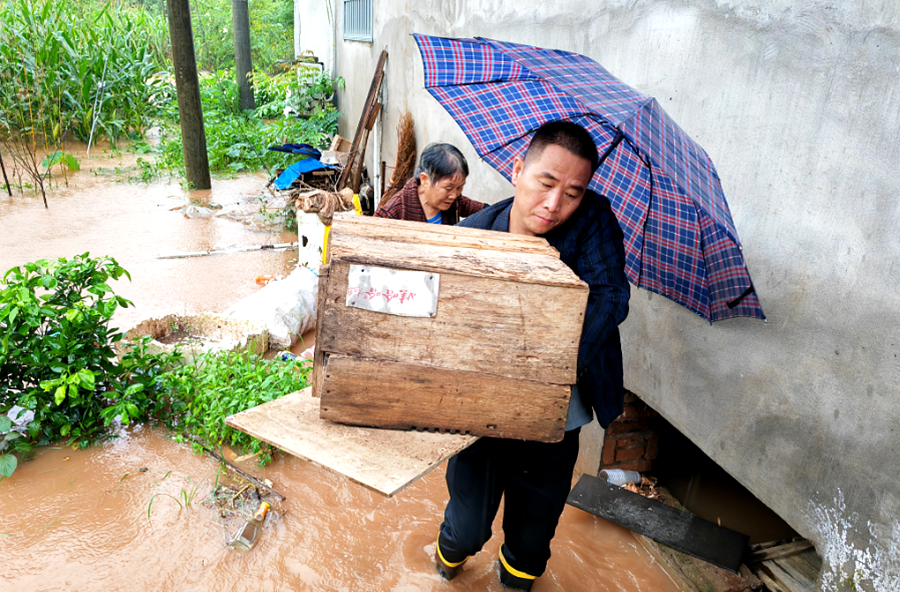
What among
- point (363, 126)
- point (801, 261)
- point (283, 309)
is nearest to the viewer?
point (801, 261)

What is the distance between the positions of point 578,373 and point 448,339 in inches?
17.4

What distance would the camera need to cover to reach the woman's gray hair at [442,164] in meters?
2.86

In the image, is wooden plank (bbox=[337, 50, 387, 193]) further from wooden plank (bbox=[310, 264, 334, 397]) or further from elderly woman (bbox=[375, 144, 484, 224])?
wooden plank (bbox=[310, 264, 334, 397])

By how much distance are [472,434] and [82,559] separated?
1.87 meters

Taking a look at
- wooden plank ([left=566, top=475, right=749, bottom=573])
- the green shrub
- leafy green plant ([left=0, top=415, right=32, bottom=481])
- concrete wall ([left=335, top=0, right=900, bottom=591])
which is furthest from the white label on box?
the green shrub

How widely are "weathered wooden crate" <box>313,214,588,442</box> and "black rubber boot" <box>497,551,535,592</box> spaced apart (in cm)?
101

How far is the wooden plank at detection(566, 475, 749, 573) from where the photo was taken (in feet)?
7.77

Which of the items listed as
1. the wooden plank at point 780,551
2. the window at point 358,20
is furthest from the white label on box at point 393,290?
the window at point 358,20

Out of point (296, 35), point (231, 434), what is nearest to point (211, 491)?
point (231, 434)

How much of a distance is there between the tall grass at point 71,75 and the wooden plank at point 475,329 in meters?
9.23

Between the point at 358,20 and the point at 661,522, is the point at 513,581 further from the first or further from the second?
the point at 358,20

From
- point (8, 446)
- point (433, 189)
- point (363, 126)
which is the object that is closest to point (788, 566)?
point (433, 189)

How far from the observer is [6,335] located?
8.80 feet

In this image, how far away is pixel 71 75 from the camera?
9.75 m
